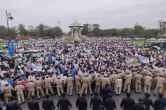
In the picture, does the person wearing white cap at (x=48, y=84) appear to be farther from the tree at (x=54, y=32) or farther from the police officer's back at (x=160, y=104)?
the tree at (x=54, y=32)

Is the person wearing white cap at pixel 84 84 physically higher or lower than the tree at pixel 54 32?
lower

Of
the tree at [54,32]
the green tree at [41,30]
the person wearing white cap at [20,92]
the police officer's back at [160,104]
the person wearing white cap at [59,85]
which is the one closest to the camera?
the police officer's back at [160,104]

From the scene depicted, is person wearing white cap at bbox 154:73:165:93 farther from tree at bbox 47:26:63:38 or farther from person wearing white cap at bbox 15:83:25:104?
tree at bbox 47:26:63:38

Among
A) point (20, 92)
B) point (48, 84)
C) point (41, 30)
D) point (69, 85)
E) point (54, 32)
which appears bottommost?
point (20, 92)

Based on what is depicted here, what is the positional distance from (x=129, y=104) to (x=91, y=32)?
11581 centimetres

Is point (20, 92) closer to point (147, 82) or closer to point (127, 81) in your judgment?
point (127, 81)

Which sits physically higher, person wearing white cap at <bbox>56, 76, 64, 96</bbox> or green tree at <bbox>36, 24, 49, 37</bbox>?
green tree at <bbox>36, 24, 49, 37</bbox>

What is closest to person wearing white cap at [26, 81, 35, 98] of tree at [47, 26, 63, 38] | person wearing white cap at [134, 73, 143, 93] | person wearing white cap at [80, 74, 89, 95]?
person wearing white cap at [80, 74, 89, 95]

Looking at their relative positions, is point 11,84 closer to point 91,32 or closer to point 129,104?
point 129,104

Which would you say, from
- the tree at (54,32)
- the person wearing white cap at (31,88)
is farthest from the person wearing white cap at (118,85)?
the tree at (54,32)

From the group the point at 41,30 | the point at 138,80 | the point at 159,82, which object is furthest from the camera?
the point at 41,30

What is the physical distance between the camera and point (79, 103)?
37.7 ft

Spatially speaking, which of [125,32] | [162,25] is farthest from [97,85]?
[162,25]

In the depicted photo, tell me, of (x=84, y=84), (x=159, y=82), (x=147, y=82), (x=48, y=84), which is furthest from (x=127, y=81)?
(x=48, y=84)
